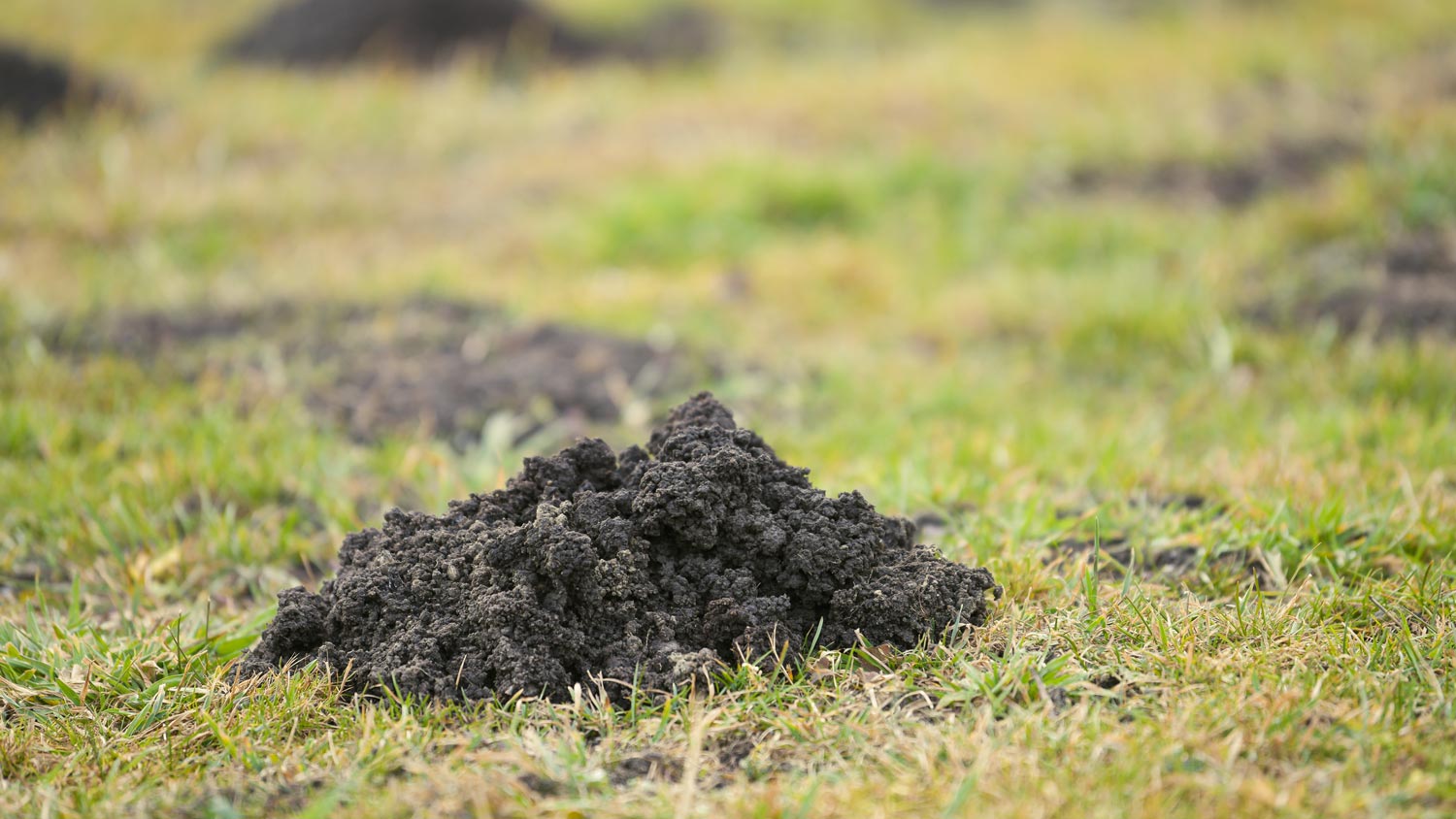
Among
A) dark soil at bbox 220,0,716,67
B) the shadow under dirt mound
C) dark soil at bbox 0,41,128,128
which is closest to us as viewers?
the shadow under dirt mound

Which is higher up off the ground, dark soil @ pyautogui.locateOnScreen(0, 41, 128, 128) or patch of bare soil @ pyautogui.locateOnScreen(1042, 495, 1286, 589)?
dark soil @ pyautogui.locateOnScreen(0, 41, 128, 128)

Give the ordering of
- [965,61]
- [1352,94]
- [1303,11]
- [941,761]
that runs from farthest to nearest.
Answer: [1303,11] → [965,61] → [1352,94] → [941,761]

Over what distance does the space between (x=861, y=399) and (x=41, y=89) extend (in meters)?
7.47

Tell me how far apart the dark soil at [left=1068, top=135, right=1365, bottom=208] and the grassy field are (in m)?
0.03

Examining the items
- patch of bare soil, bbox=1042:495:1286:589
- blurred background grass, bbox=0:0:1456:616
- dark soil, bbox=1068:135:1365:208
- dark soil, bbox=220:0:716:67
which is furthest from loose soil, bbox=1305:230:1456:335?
dark soil, bbox=220:0:716:67

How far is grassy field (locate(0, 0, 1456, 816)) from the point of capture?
1.99m

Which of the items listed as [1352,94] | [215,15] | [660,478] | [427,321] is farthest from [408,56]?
[660,478]

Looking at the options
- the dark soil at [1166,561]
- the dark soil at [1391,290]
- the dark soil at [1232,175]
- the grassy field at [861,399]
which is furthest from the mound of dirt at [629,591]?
the dark soil at [1232,175]

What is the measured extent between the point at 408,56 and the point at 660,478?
1021 cm

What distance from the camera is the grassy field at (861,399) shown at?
199 centimetres

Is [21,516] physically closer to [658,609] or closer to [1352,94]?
[658,609]

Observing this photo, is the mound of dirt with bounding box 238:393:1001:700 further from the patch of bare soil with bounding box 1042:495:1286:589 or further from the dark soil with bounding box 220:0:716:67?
the dark soil with bounding box 220:0:716:67

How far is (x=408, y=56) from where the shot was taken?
11.4 metres

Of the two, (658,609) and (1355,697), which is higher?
(1355,697)
